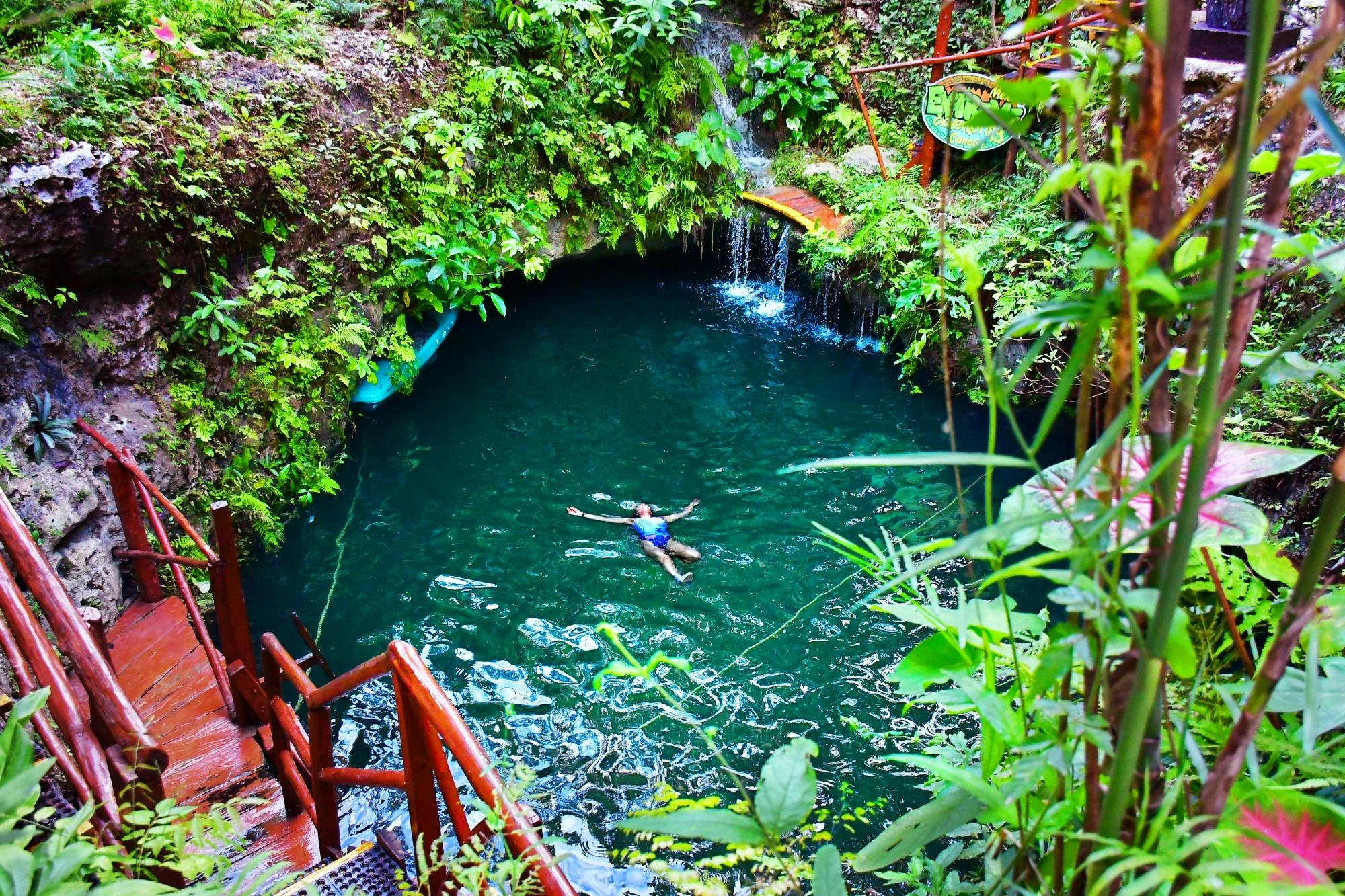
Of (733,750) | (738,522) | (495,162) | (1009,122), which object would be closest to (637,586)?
(738,522)

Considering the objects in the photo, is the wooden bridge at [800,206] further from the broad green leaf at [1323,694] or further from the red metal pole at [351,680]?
the broad green leaf at [1323,694]

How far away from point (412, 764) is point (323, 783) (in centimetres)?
70

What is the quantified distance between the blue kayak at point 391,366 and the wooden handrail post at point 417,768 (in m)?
5.35

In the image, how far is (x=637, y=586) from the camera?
5.69 metres

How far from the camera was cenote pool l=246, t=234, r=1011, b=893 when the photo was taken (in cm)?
454

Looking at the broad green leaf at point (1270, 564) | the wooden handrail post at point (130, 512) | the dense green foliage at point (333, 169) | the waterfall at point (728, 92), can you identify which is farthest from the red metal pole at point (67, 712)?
the waterfall at point (728, 92)

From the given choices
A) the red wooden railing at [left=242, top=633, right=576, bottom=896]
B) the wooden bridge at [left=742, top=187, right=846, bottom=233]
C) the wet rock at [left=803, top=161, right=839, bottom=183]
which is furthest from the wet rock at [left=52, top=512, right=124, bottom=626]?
the wet rock at [left=803, top=161, right=839, bottom=183]

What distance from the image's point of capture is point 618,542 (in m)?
6.10

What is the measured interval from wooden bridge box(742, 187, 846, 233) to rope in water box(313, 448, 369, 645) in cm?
514

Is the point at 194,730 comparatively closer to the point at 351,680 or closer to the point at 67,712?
the point at 351,680

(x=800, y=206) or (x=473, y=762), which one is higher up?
(x=800, y=206)

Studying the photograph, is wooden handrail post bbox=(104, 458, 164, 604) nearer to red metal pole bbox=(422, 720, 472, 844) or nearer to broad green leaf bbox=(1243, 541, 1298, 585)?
red metal pole bbox=(422, 720, 472, 844)

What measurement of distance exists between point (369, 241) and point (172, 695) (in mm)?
4377

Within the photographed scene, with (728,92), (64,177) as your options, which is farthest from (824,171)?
(64,177)
